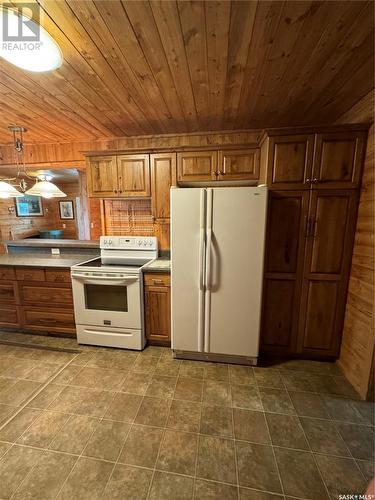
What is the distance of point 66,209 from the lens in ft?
24.0

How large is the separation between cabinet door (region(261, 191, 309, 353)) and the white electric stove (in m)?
1.35

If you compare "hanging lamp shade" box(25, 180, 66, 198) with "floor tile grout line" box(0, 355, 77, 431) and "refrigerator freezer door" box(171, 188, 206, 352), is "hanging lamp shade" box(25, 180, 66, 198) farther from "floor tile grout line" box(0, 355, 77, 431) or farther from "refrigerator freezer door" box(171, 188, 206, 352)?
"floor tile grout line" box(0, 355, 77, 431)

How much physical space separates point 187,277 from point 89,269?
106 cm

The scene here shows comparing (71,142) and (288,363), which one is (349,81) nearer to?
(288,363)

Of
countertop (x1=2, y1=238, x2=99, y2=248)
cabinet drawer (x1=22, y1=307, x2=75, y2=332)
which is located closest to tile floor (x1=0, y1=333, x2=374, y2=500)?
cabinet drawer (x1=22, y1=307, x2=75, y2=332)

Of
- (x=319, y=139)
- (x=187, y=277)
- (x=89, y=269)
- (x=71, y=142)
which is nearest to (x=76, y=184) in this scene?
(x=71, y=142)

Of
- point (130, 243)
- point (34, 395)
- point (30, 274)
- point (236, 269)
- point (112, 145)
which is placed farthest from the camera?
point (112, 145)

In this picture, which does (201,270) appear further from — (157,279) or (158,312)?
(158,312)

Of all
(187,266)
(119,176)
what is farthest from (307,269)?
(119,176)

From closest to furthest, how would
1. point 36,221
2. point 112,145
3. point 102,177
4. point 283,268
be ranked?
point 283,268 < point 102,177 < point 112,145 < point 36,221

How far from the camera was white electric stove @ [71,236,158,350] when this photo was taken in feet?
7.52

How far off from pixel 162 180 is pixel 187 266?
111 centimetres

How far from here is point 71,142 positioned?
309 centimetres

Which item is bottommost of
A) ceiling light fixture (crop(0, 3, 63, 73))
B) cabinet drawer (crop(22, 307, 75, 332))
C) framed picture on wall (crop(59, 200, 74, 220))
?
cabinet drawer (crop(22, 307, 75, 332))
